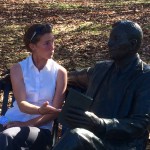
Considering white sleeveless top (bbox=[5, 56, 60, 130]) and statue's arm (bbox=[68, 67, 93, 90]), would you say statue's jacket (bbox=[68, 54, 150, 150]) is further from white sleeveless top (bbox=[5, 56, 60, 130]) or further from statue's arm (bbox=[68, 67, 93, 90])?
white sleeveless top (bbox=[5, 56, 60, 130])

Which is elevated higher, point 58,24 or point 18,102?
point 18,102

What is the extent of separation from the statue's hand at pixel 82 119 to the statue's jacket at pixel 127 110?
7cm

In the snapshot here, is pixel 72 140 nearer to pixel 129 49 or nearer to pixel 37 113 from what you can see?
pixel 129 49

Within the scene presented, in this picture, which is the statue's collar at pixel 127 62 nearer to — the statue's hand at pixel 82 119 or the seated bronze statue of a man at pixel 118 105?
the seated bronze statue of a man at pixel 118 105

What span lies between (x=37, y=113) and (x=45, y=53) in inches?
21.9

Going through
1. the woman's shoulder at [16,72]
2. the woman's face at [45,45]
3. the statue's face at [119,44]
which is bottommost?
the woman's shoulder at [16,72]

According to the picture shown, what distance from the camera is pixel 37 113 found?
5.09m

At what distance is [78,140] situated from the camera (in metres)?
3.93

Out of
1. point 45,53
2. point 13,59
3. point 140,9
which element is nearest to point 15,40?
point 13,59

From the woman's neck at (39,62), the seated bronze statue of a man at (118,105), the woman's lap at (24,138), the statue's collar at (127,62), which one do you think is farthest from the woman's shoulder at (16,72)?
the statue's collar at (127,62)

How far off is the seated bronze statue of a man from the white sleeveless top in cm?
76

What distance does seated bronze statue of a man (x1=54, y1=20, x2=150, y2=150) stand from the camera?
3.97 meters

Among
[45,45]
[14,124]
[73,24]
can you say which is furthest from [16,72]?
[73,24]

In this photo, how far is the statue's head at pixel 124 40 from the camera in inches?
167
